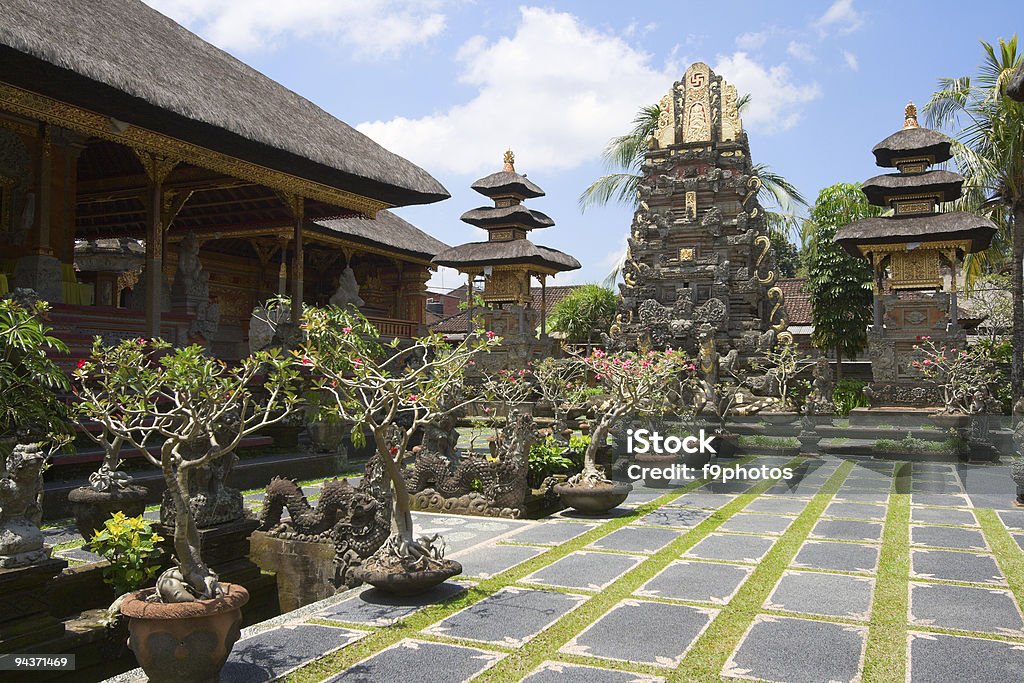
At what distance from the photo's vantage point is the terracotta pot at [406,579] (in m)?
6.53

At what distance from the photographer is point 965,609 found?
21.1ft

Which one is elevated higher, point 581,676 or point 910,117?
point 910,117

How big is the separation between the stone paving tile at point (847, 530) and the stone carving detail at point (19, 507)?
26.0 feet

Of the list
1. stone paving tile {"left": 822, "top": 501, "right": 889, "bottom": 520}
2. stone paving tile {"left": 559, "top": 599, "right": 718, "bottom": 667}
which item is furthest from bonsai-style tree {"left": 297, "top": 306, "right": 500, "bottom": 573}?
stone paving tile {"left": 822, "top": 501, "right": 889, "bottom": 520}

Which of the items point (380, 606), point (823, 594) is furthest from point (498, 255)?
point (380, 606)

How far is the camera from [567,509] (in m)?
11.4

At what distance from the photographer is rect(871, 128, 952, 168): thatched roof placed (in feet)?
71.3

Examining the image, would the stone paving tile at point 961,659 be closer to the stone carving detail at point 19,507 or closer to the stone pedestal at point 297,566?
the stone pedestal at point 297,566

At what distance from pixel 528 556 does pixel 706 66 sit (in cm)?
1931

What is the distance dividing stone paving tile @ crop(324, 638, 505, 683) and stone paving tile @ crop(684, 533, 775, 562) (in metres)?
3.73

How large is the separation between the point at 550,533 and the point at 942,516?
5.54 m

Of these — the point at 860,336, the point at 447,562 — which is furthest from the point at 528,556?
the point at 860,336

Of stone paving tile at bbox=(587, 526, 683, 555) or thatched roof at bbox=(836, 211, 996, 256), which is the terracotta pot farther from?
thatched roof at bbox=(836, 211, 996, 256)

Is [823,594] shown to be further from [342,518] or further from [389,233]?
[389,233]
